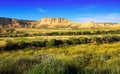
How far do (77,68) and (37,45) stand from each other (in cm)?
A: 3304

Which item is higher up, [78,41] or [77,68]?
[77,68]

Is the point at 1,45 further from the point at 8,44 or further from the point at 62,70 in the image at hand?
the point at 62,70

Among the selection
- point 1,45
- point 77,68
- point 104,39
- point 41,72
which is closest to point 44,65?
point 41,72

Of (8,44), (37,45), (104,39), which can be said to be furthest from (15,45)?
(104,39)

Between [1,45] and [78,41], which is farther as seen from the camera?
[78,41]

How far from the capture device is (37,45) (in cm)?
4131

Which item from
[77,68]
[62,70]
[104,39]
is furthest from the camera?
[104,39]

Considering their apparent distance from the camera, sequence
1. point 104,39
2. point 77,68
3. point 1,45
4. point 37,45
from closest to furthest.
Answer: point 77,68, point 1,45, point 37,45, point 104,39

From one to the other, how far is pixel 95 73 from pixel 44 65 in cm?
165

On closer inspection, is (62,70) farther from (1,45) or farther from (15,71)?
(1,45)

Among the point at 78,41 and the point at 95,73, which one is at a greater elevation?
the point at 95,73

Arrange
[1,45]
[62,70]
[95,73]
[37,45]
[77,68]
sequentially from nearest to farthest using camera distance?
[62,70], [95,73], [77,68], [1,45], [37,45]

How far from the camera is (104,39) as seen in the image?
5191 centimetres

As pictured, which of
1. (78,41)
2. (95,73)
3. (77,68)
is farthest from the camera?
(78,41)
